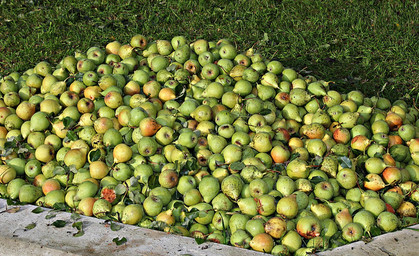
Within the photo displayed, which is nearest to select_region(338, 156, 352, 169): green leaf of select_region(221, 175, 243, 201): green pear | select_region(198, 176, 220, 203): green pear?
select_region(221, 175, 243, 201): green pear

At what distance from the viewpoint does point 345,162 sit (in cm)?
337

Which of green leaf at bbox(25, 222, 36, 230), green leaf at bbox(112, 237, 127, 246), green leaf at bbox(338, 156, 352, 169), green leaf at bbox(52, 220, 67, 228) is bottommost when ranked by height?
green leaf at bbox(25, 222, 36, 230)

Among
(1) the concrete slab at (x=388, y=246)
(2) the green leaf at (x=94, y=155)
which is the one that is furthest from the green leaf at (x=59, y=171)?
(1) the concrete slab at (x=388, y=246)

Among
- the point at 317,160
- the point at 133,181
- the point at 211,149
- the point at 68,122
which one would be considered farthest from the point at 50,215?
the point at 317,160

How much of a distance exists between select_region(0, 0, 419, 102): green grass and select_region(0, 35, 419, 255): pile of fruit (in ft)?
4.46

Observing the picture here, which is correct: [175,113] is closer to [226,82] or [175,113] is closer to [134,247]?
[226,82]

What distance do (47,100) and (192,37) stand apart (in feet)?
9.47

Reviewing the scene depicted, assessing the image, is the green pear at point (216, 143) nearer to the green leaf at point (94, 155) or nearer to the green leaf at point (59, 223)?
the green leaf at point (94, 155)

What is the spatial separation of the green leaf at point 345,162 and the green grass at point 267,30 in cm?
200

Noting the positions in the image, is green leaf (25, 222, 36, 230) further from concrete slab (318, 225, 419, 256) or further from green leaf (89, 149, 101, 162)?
concrete slab (318, 225, 419, 256)

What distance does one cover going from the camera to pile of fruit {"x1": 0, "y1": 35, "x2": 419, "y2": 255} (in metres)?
3.00

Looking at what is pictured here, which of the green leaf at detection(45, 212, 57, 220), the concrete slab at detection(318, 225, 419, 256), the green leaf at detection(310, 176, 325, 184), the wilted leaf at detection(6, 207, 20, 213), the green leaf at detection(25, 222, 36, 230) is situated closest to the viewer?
the concrete slab at detection(318, 225, 419, 256)

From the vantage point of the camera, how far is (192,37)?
250 inches

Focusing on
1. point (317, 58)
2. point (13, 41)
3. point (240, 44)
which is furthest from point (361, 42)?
point (13, 41)
